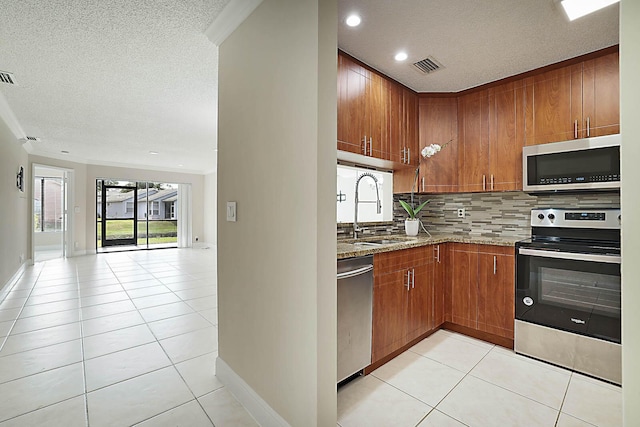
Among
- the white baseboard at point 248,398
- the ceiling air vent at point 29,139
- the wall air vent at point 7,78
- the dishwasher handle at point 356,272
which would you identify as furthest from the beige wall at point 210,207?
the dishwasher handle at point 356,272

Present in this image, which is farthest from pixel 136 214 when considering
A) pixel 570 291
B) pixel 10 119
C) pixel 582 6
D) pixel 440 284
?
pixel 582 6

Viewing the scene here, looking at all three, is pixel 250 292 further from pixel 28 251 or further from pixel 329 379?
pixel 28 251

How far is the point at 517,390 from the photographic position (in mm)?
1994

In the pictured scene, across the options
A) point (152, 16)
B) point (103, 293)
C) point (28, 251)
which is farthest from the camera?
point (28, 251)

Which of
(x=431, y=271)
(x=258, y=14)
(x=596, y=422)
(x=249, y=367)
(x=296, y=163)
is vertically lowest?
(x=596, y=422)

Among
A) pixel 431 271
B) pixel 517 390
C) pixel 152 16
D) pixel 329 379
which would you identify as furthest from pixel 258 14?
pixel 517 390

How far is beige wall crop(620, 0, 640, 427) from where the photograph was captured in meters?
0.98

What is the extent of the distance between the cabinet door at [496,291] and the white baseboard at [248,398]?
6.40 ft

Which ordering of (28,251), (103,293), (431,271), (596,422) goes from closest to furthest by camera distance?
(596,422) < (431,271) < (103,293) < (28,251)

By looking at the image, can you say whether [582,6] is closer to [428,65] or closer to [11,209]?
[428,65]

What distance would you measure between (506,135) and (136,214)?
361 inches

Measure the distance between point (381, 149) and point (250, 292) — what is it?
65.9 inches

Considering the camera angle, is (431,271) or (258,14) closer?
(258,14)

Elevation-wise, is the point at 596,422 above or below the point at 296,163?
below
